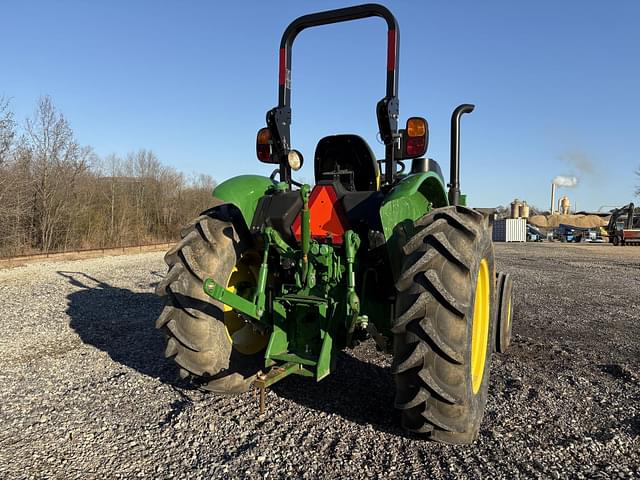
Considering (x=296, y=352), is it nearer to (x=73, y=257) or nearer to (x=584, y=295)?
(x=584, y=295)

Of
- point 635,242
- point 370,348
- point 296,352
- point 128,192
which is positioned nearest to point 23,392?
point 296,352

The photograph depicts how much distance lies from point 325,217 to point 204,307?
1108mm

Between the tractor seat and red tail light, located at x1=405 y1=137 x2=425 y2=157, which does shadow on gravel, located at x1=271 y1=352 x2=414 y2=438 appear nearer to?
the tractor seat

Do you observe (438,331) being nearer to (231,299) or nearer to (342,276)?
(342,276)

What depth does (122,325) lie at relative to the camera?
6672mm

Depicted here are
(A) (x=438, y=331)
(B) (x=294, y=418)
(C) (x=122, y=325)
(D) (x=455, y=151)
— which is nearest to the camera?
(A) (x=438, y=331)

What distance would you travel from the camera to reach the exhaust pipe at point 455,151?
4746mm

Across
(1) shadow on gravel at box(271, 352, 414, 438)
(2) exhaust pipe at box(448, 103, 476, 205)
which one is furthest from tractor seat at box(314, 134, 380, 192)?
(1) shadow on gravel at box(271, 352, 414, 438)

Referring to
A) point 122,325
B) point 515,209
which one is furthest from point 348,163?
point 515,209

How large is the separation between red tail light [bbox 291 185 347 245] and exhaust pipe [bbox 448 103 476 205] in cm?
155

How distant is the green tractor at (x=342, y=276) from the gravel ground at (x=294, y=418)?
27 centimetres

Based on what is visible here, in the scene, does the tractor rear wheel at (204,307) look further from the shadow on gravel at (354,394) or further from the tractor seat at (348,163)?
the tractor seat at (348,163)

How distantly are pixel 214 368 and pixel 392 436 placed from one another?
4.50 feet

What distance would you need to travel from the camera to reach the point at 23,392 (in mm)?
4059
